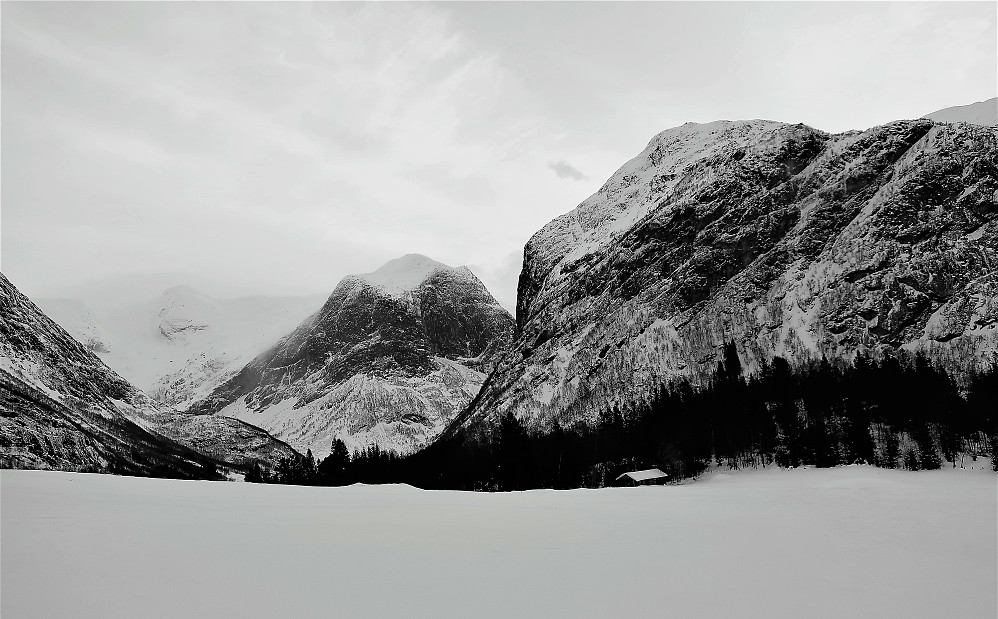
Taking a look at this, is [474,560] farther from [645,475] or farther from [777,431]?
[777,431]

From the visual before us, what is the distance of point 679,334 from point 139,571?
155m

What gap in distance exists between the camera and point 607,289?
617 ft

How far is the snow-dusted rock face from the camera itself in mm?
129500

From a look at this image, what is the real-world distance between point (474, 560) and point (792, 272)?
15647 cm

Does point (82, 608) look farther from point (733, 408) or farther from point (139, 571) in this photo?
point (733, 408)

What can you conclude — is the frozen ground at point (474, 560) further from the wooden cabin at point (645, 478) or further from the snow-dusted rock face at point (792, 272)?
the snow-dusted rock face at point (792, 272)

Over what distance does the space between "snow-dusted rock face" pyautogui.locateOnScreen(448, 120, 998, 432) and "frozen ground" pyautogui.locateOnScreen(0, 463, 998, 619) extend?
359 ft

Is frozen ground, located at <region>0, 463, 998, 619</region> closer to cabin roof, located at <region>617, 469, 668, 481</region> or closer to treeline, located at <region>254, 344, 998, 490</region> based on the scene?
cabin roof, located at <region>617, 469, 668, 481</region>

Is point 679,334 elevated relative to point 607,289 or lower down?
lower down

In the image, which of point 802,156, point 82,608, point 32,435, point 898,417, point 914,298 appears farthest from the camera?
point 802,156

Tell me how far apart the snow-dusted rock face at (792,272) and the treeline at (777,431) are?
Answer: 51.4 feet

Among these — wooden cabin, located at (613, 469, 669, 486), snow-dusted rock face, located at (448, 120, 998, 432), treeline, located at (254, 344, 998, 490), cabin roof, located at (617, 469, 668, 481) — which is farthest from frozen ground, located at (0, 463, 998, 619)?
snow-dusted rock face, located at (448, 120, 998, 432)

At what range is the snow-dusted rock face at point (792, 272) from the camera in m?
130

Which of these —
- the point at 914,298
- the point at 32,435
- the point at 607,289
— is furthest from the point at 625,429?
the point at 32,435
